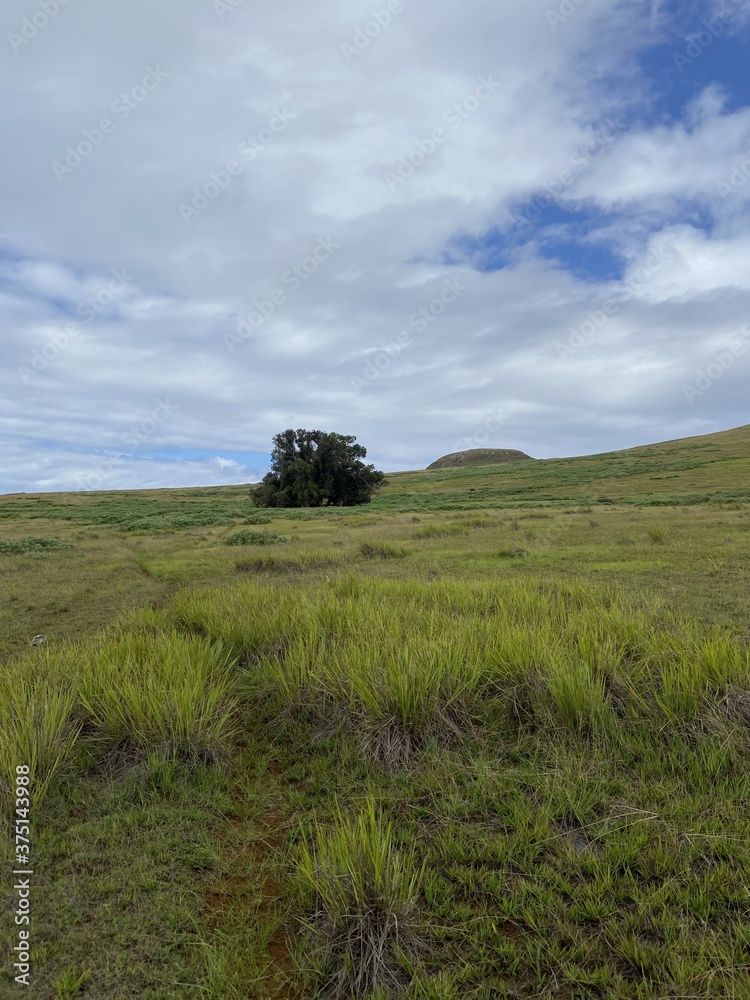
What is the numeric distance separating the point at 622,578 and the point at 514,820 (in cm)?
875

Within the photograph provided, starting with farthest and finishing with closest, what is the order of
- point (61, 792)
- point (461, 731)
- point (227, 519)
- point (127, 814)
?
point (227, 519) → point (461, 731) → point (61, 792) → point (127, 814)

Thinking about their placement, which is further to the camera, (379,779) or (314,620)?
(314,620)

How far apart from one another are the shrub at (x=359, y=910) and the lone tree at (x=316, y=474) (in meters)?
49.6

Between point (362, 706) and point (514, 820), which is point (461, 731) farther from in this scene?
point (514, 820)

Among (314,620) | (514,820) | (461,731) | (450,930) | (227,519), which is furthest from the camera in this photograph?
(227,519)

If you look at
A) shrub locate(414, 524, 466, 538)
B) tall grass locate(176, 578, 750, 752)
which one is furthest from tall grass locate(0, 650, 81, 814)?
shrub locate(414, 524, 466, 538)

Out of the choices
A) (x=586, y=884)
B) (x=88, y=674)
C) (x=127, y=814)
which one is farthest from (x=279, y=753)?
(x=586, y=884)

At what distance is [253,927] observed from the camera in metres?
2.72

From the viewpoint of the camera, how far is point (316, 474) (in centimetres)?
5406

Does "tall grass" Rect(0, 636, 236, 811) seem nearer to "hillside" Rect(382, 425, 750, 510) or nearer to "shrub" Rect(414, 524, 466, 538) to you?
"shrub" Rect(414, 524, 466, 538)

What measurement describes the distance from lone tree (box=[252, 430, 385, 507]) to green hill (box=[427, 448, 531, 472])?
376ft

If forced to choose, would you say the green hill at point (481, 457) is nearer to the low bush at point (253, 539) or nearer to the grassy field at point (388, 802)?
the low bush at point (253, 539)

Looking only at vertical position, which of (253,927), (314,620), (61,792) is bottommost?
(253,927)

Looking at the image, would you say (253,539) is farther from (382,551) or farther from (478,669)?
(478,669)
